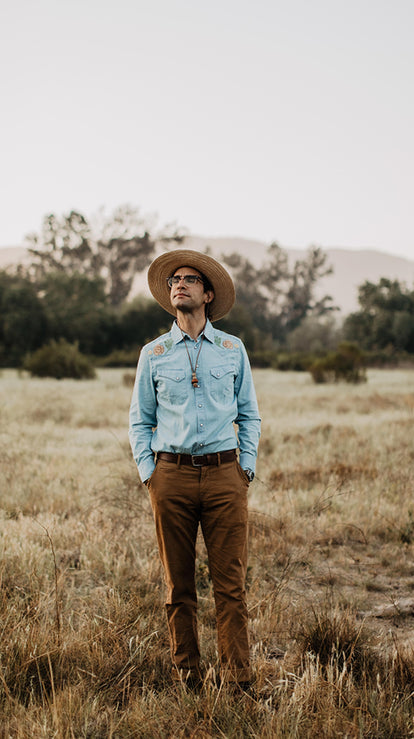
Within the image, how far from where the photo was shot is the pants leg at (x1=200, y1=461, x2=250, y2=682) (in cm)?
277

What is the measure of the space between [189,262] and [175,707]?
2113 mm

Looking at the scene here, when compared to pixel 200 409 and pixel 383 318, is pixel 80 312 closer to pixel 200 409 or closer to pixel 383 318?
pixel 383 318

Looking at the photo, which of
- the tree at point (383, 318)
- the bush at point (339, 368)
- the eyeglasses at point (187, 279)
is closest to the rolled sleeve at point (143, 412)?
the eyeglasses at point (187, 279)

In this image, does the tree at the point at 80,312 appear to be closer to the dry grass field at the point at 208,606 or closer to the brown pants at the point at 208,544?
the dry grass field at the point at 208,606

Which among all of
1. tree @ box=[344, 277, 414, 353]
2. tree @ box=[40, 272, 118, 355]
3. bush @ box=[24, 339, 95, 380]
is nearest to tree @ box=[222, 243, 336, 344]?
tree @ box=[344, 277, 414, 353]

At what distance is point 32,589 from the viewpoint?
151 inches

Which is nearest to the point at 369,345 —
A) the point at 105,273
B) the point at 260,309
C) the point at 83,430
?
the point at 260,309

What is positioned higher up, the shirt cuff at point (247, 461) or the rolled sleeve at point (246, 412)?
the rolled sleeve at point (246, 412)

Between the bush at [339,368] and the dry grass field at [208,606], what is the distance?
1446 centimetres

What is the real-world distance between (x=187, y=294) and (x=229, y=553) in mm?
1287

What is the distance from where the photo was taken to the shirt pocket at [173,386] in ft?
9.46

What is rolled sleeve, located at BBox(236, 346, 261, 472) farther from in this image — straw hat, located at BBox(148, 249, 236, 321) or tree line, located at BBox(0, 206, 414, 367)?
tree line, located at BBox(0, 206, 414, 367)

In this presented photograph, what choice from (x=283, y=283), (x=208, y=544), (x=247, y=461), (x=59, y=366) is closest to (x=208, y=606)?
(x=208, y=544)

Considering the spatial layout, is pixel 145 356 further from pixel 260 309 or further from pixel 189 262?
pixel 260 309
